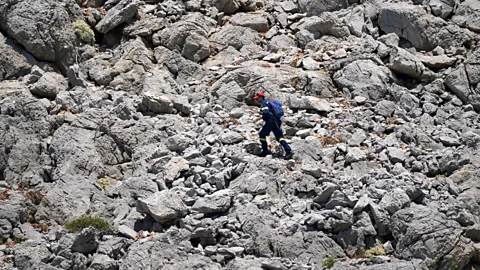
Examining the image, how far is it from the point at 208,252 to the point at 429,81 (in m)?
9.90

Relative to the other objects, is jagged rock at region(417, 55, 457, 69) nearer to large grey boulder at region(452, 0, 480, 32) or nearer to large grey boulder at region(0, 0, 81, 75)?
large grey boulder at region(452, 0, 480, 32)

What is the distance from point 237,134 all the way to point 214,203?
128 inches

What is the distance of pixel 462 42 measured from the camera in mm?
22500

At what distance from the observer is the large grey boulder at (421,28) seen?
74.1ft

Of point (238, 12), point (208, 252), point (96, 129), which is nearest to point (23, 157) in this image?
point (96, 129)

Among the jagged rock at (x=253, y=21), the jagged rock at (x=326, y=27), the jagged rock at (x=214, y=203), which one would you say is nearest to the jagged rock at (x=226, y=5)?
the jagged rock at (x=253, y=21)

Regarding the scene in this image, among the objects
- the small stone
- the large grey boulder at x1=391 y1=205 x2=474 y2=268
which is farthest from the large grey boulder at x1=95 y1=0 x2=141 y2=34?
the large grey boulder at x1=391 y1=205 x2=474 y2=268

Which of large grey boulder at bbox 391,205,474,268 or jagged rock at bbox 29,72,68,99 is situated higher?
large grey boulder at bbox 391,205,474,268

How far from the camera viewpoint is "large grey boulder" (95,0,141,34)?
2319 cm

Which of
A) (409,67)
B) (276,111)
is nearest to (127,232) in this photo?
(276,111)

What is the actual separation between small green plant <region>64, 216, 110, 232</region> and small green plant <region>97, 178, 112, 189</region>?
1.68 meters

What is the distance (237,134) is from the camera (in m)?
18.6

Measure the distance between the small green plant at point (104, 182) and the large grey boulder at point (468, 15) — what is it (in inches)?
503

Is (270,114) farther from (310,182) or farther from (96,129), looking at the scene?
(96,129)
